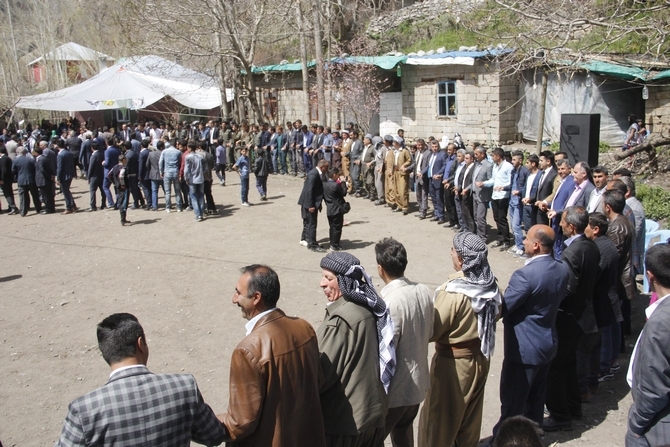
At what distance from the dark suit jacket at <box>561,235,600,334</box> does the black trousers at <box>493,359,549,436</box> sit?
624 mm

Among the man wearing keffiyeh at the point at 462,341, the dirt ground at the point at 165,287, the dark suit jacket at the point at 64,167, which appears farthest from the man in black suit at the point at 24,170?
the man wearing keffiyeh at the point at 462,341

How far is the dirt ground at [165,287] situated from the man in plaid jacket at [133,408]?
306 cm

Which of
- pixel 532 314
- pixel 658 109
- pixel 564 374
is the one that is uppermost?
pixel 658 109

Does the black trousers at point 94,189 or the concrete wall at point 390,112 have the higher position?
the concrete wall at point 390,112

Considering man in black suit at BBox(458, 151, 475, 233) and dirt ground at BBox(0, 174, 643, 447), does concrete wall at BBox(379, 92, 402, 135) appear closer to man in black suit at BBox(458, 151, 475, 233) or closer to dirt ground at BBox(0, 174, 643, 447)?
dirt ground at BBox(0, 174, 643, 447)

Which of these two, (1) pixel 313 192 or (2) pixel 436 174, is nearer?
(1) pixel 313 192

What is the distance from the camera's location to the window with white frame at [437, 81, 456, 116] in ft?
62.3

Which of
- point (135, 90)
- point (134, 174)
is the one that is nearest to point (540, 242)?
point (134, 174)

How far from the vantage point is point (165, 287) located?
938cm

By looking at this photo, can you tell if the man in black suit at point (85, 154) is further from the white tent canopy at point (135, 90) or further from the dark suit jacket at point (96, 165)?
the dark suit jacket at point (96, 165)

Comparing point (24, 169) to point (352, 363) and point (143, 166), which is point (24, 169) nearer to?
point (143, 166)

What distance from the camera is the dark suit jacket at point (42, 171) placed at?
47.4 feet

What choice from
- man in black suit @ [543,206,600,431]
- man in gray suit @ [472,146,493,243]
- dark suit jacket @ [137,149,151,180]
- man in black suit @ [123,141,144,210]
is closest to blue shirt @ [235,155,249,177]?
dark suit jacket @ [137,149,151,180]

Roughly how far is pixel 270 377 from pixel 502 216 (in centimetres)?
852
